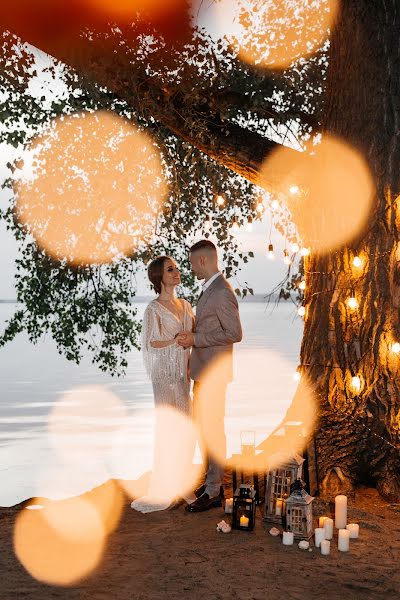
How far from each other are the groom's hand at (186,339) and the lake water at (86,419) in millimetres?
724

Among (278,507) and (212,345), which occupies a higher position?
(212,345)

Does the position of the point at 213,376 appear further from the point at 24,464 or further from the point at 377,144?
the point at 24,464

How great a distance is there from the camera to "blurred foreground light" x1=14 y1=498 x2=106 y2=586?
5.44 metres

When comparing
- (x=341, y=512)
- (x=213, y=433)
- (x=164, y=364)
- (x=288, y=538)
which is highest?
(x=164, y=364)

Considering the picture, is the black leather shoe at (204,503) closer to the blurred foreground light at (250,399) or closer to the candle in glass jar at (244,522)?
the blurred foreground light at (250,399)

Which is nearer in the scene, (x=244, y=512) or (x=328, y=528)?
(x=328, y=528)

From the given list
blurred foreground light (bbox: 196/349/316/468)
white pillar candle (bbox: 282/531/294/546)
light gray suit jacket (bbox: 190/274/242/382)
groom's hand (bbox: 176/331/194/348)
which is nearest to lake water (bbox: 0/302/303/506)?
blurred foreground light (bbox: 196/349/316/468)

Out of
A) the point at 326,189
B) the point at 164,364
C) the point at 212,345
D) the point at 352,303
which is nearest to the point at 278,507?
the point at 212,345

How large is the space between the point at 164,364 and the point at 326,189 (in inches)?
90.2

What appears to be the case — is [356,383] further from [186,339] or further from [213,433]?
[186,339]

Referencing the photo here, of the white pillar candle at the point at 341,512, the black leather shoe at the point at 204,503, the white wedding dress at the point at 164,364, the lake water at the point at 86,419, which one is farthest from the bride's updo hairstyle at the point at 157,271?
the white pillar candle at the point at 341,512

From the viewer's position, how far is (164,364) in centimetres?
725

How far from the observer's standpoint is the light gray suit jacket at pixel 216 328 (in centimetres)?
671

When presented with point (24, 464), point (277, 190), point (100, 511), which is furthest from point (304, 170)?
point (24, 464)
